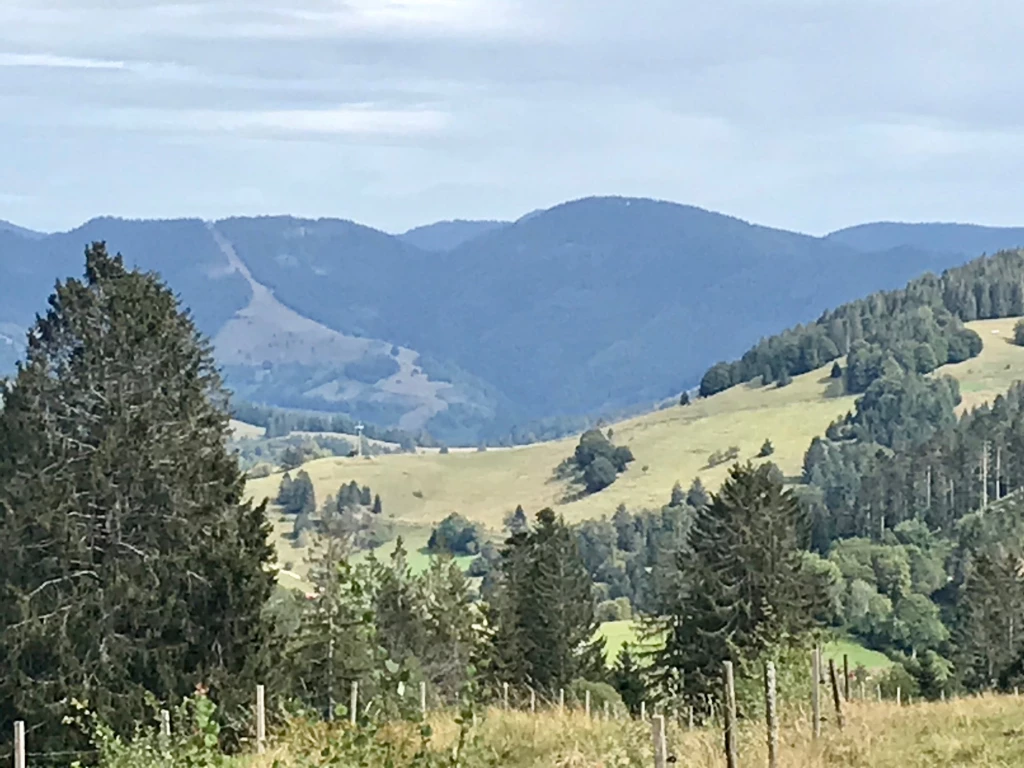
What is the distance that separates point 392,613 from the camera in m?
61.7

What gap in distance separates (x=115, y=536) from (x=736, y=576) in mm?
30608

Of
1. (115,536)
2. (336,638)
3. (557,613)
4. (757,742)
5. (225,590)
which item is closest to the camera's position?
(757,742)

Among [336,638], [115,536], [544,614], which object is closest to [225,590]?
[115,536]

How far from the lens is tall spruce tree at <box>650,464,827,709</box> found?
56406 millimetres

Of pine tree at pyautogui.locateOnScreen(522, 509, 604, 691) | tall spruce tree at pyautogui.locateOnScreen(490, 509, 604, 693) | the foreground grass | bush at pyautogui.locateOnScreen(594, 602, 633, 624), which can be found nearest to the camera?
the foreground grass

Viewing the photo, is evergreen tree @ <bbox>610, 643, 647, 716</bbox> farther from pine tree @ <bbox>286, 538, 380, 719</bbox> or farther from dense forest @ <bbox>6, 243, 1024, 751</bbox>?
pine tree @ <bbox>286, 538, 380, 719</bbox>

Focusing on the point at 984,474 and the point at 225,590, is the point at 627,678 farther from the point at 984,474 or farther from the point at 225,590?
the point at 984,474

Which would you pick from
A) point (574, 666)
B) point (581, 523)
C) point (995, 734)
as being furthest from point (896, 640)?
point (995, 734)

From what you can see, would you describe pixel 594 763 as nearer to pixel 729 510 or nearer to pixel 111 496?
pixel 111 496

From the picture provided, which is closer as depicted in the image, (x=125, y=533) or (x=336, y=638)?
(x=336, y=638)

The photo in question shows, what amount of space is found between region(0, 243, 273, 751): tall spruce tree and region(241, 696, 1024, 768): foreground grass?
56.1ft

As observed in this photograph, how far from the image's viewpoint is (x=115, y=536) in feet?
110

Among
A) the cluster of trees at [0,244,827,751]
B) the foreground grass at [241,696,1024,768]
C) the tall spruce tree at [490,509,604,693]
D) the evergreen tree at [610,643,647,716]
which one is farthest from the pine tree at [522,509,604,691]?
the foreground grass at [241,696,1024,768]

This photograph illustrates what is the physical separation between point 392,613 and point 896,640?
5750 centimetres
